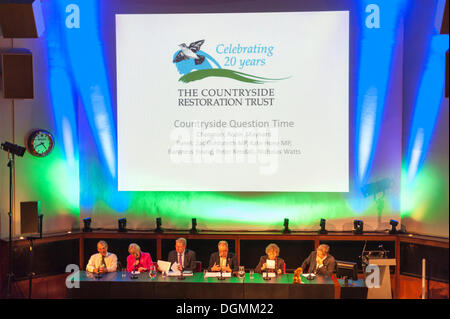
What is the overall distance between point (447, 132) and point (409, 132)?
646 millimetres

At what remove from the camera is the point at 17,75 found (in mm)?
6184

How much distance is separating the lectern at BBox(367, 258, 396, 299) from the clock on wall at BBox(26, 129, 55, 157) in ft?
15.7

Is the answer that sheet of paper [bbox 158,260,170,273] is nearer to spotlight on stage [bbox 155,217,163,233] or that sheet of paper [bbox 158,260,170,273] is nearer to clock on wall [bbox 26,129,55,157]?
spotlight on stage [bbox 155,217,163,233]

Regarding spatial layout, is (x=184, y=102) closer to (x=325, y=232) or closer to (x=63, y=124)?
(x=63, y=124)

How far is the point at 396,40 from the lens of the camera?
650cm

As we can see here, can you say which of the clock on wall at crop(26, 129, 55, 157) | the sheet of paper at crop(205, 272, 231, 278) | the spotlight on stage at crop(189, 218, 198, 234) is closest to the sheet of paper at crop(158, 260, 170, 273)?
the sheet of paper at crop(205, 272, 231, 278)

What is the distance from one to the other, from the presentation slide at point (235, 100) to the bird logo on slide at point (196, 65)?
0.6 inches

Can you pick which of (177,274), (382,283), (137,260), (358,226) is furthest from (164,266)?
(358,226)

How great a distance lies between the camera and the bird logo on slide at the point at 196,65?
6.66 meters

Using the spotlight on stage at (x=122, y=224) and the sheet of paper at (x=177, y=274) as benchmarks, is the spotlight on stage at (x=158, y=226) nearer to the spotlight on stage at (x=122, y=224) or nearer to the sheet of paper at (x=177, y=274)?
the spotlight on stage at (x=122, y=224)

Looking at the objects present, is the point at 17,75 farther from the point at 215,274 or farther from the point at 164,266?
the point at 215,274

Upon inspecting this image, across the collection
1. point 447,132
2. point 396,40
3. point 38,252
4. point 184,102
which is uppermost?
point 396,40

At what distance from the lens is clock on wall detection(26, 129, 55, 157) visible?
21.2 ft
